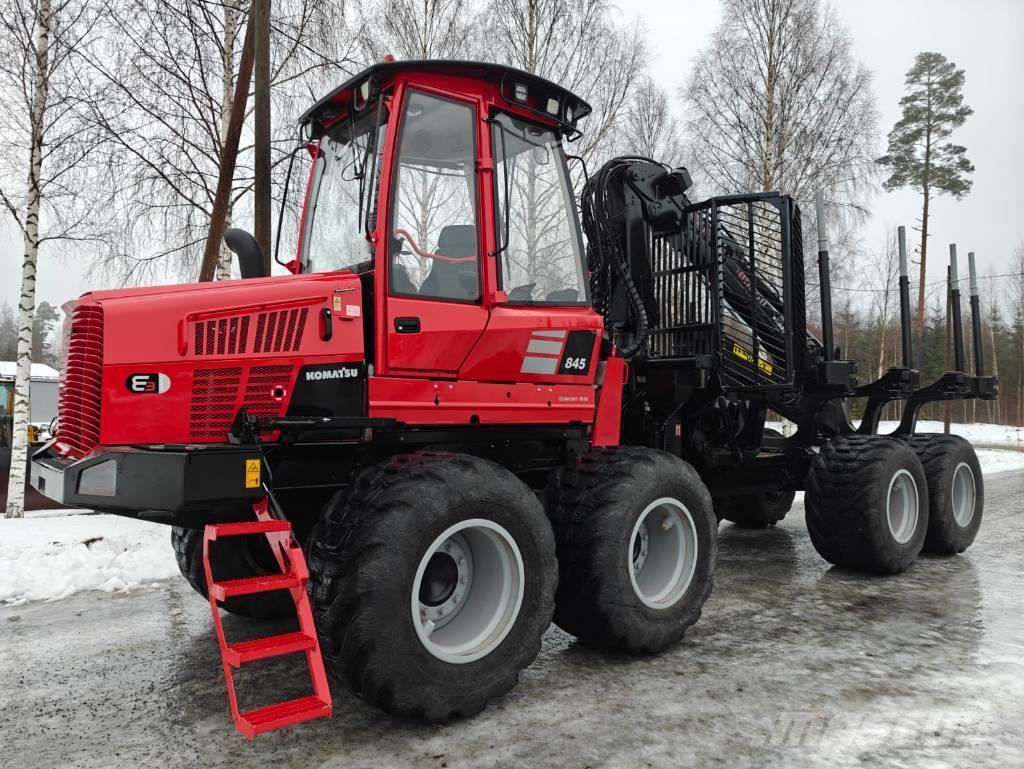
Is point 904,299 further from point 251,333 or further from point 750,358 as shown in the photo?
point 251,333

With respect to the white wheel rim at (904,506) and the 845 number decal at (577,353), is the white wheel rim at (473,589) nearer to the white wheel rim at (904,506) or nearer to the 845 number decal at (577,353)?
the 845 number decal at (577,353)

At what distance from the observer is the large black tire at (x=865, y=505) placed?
20.1ft

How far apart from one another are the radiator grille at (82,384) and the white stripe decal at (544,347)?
204 cm

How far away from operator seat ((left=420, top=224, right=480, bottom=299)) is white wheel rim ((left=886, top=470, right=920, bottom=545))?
14.6ft

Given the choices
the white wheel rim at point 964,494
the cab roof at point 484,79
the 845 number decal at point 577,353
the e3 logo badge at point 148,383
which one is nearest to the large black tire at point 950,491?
the white wheel rim at point 964,494

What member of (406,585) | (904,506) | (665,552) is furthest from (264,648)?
(904,506)

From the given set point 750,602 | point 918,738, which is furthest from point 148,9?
point 918,738

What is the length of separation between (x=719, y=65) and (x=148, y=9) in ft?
41.5

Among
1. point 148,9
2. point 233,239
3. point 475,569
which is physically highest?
point 148,9

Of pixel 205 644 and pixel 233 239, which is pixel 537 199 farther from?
pixel 205 644

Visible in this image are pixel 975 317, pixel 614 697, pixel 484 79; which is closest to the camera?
pixel 614 697

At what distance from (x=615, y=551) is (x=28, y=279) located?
29.6 feet

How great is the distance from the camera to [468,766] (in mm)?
2969

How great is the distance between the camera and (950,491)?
7102mm
